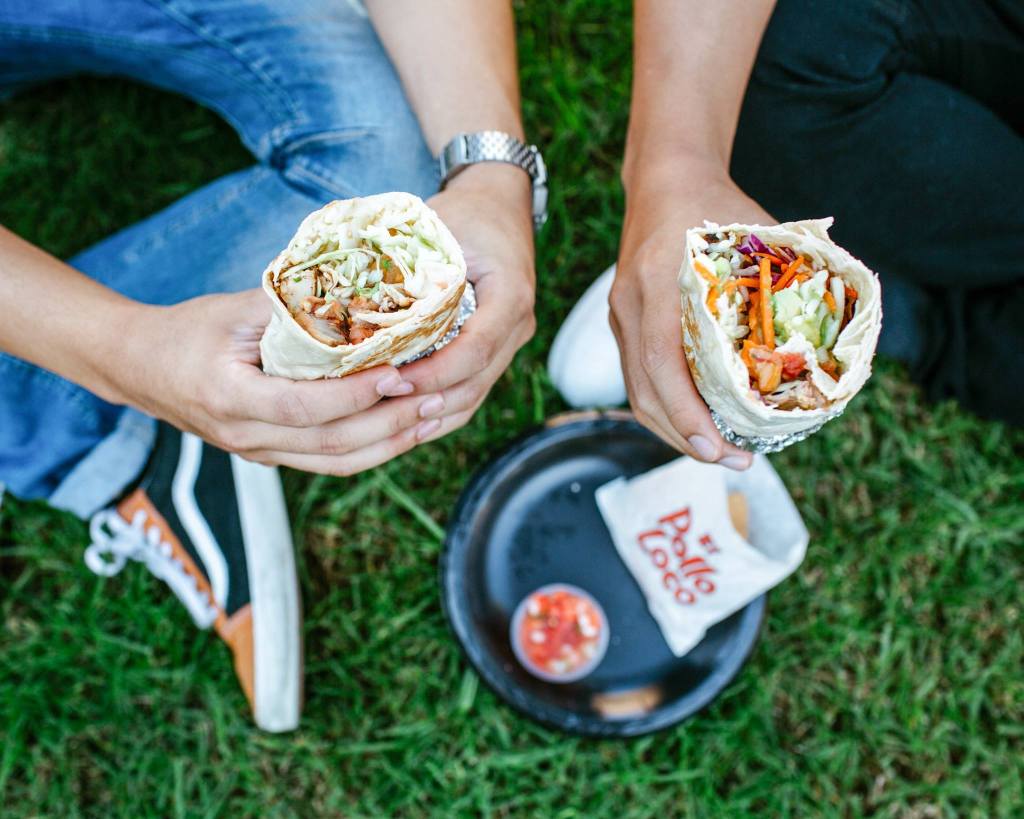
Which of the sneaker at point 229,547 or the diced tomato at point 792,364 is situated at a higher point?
the diced tomato at point 792,364

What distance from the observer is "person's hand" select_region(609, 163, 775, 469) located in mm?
1440

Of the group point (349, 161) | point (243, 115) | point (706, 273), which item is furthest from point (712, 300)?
point (243, 115)

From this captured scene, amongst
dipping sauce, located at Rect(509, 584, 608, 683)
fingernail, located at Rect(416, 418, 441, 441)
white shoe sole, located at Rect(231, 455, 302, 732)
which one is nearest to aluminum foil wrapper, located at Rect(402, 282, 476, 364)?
fingernail, located at Rect(416, 418, 441, 441)

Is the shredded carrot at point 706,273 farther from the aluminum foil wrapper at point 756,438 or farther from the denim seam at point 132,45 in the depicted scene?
the denim seam at point 132,45

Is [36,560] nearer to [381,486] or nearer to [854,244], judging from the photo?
[381,486]

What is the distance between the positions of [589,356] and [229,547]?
1.13 m

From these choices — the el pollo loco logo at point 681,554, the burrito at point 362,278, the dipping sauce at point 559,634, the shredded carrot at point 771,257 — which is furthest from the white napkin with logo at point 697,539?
the burrito at point 362,278

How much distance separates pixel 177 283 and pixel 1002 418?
2305mm

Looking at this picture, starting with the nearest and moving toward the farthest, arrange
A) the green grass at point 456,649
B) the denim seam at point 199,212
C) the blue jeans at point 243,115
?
the blue jeans at point 243,115 → the denim seam at point 199,212 → the green grass at point 456,649

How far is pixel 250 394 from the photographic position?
4.49ft

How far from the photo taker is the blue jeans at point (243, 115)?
188cm

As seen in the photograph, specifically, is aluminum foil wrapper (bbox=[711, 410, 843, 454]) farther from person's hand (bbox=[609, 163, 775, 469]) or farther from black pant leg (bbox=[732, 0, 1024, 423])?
black pant leg (bbox=[732, 0, 1024, 423])

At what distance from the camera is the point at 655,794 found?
7.79 feet

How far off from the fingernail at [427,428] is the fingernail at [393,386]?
0.18m
